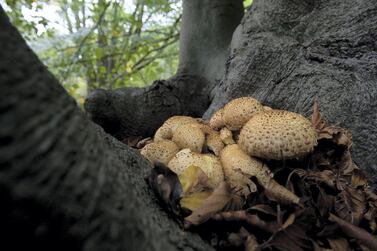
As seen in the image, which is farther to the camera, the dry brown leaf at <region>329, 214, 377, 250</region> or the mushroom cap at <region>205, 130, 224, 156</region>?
the mushroom cap at <region>205, 130, 224, 156</region>

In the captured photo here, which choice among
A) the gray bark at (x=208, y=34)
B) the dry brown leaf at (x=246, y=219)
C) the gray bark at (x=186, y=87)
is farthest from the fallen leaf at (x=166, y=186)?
the gray bark at (x=208, y=34)

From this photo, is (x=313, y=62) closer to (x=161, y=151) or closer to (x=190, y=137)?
(x=190, y=137)

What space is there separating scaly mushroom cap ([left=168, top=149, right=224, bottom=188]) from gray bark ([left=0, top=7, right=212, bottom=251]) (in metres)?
0.81

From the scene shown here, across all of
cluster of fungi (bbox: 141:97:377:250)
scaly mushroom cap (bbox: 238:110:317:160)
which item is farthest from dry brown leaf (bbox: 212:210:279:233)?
scaly mushroom cap (bbox: 238:110:317:160)

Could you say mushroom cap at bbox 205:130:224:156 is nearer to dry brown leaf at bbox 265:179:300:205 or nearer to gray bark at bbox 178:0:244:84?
dry brown leaf at bbox 265:179:300:205

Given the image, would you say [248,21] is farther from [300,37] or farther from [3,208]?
[3,208]

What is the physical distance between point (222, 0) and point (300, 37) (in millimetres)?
1372

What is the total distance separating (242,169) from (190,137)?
0.41 metres

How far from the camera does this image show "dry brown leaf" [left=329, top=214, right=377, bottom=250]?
1.34 meters

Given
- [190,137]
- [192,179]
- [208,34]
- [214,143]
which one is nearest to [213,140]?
[214,143]

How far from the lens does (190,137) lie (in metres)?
2.07

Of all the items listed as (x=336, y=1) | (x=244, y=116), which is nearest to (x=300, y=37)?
(x=336, y=1)

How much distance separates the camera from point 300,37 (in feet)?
8.80

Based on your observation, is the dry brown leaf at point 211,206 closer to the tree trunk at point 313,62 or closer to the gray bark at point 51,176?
the gray bark at point 51,176
